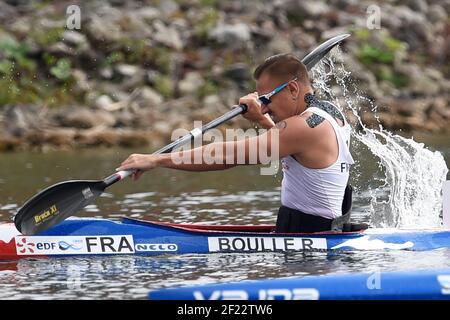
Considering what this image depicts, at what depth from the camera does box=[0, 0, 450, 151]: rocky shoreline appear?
24672 mm

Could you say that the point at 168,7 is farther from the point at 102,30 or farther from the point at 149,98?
the point at 149,98

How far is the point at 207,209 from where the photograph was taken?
52.0 ft

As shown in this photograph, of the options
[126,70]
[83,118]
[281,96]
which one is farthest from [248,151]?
[126,70]

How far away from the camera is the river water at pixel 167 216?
1107 cm

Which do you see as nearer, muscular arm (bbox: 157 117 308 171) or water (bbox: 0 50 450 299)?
water (bbox: 0 50 450 299)

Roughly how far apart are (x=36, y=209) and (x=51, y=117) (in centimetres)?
1279

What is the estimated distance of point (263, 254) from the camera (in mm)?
11906

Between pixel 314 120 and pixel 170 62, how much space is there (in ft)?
50.7

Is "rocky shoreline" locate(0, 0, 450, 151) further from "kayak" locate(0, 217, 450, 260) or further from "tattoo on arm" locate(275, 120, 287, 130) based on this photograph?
"tattoo on arm" locate(275, 120, 287, 130)

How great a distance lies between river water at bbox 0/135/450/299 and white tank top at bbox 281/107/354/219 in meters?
0.49

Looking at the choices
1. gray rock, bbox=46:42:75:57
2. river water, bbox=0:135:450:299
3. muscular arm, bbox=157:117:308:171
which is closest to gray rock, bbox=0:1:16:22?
gray rock, bbox=46:42:75:57

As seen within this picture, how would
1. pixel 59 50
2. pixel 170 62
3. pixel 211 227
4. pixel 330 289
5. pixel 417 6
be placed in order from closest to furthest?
pixel 330 289
pixel 211 227
pixel 59 50
pixel 170 62
pixel 417 6

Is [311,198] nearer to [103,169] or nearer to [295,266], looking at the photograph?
[295,266]

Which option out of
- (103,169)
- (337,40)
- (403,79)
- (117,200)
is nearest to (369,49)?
(403,79)
